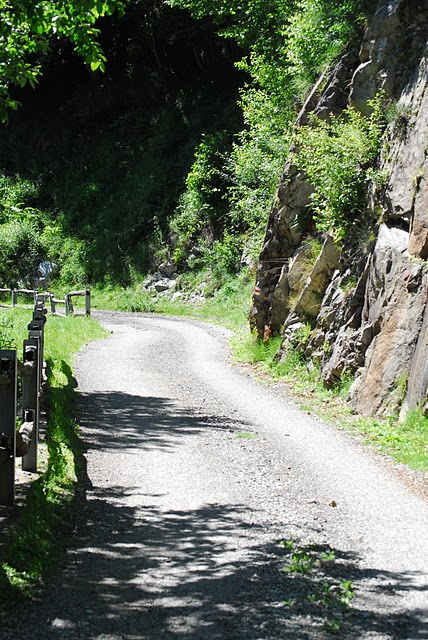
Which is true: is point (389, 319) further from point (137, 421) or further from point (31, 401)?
point (31, 401)

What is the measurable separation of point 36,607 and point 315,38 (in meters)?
17.5

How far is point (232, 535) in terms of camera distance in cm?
664

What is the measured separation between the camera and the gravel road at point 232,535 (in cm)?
501

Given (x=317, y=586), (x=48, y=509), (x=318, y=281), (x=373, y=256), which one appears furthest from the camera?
(x=318, y=281)

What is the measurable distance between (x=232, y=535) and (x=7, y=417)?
2066 mm

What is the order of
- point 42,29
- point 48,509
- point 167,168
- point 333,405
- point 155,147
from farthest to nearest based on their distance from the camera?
point 155,147 → point 167,168 → point 333,405 → point 42,29 → point 48,509

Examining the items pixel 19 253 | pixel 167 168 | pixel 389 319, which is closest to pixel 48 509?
pixel 389 319

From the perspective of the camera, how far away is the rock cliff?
12141mm

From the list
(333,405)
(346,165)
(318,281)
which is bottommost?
(333,405)

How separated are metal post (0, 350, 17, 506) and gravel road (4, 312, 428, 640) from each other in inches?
30.6

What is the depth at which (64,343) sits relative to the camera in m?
19.6

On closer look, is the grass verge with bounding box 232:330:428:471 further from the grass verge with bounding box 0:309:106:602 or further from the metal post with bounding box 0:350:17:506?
the metal post with bounding box 0:350:17:506

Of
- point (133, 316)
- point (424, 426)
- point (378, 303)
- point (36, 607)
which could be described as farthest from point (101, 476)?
point (133, 316)

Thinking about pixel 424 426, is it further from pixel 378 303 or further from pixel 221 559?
pixel 221 559
